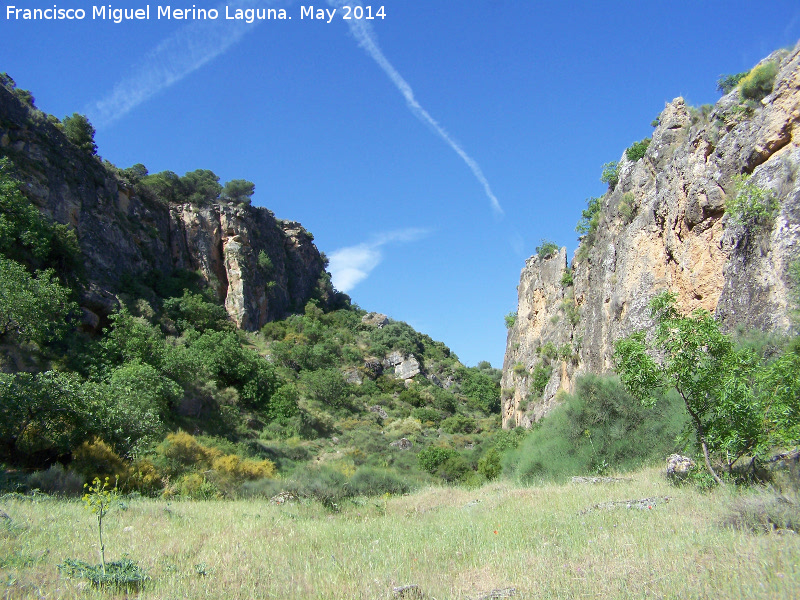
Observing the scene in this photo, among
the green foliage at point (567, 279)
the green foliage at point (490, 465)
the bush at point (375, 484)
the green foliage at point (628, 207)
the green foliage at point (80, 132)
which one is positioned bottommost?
the green foliage at point (490, 465)

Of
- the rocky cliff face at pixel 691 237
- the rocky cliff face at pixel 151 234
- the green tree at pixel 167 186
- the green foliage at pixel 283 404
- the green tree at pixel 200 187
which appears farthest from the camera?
the green tree at pixel 200 187

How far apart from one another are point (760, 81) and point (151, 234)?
1836 inches

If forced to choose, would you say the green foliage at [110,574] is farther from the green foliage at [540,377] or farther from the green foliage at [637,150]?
the green foliage at [540,377]

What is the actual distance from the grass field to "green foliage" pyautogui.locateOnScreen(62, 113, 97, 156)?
127 feet

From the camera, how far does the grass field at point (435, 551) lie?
5219 millimetres

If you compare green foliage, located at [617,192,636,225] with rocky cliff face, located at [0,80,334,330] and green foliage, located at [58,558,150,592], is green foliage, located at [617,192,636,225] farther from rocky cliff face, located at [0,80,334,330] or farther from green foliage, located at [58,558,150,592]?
rocky cliff face, located at [0,80,334,330]

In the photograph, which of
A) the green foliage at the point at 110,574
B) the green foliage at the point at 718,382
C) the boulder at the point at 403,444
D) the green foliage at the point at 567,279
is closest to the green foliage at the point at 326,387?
the boulder at the point at 403,444

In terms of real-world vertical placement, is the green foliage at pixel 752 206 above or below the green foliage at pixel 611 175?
below

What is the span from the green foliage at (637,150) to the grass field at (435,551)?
19.3 meters

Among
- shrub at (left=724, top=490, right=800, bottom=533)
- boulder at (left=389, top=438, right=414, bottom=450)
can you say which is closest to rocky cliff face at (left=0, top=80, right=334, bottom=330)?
boulder at (left=389, top=438, right=414, bottom=450)

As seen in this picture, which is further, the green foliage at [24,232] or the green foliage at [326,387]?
the green foliage at [326,387]

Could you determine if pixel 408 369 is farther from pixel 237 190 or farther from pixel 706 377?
pixel 706 377

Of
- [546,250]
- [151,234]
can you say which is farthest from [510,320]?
[151,234]

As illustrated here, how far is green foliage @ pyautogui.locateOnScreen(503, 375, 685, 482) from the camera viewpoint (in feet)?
52.7
